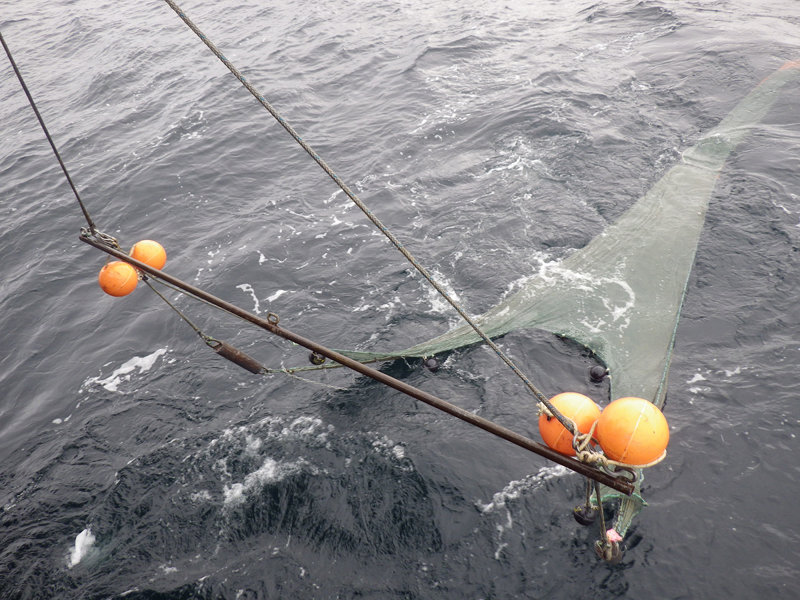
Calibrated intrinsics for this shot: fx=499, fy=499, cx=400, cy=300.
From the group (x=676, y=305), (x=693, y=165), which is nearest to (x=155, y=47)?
(x=693, y=165)

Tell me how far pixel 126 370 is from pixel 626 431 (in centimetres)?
1053

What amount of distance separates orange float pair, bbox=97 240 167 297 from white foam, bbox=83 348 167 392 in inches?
186

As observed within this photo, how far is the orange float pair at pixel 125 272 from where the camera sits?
22.9ft

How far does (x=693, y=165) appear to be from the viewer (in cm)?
1327

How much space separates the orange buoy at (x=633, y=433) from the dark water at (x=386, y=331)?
290cm

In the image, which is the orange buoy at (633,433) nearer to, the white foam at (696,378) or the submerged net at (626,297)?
the submerged net at (626,297)

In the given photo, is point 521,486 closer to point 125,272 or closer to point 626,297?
point 626,297

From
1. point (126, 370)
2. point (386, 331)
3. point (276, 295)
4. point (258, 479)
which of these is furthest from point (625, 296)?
point (126, 370)

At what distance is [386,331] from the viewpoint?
1104cm

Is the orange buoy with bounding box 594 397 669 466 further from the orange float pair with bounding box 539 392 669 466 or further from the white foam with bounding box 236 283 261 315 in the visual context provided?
the white foam with bounding box 236 283 261 315

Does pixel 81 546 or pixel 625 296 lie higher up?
pixel 625 296

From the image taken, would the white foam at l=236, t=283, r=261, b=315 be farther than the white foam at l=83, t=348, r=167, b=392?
Yes

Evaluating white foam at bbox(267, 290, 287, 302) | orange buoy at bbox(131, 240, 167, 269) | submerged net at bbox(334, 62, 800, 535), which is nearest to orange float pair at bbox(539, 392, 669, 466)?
submerged net at bbox(334, 62, 800, 535)

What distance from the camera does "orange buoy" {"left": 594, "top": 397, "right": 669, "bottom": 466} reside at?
4.83 m
